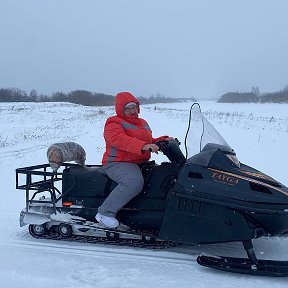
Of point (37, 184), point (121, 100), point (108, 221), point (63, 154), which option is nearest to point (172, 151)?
point (121, 100)

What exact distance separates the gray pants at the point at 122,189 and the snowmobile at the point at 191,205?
152mm

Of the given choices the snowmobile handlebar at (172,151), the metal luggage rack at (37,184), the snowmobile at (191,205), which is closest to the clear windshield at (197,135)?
the snowmobile at (191,205)

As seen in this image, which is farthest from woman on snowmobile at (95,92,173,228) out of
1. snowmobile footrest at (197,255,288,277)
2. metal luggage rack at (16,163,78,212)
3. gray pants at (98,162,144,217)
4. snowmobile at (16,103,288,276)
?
snowmobile footrest at (197,255,288,277)

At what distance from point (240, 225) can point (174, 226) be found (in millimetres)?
593

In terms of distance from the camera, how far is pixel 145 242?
4172 millimetres

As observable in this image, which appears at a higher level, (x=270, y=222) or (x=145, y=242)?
(x=270, y=222)

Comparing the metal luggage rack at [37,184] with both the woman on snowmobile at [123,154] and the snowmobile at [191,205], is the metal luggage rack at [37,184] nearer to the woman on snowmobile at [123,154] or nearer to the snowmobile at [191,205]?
the snowmobile at [191,205]

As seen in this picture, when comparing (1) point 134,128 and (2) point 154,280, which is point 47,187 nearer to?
(1) point 134,128

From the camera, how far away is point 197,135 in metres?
4.08

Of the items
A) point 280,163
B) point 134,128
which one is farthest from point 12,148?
point 134,128

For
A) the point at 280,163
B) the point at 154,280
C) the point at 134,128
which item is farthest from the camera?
the point at 280,163

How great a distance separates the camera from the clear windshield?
397 centimetres

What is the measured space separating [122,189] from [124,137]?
19.7 inches

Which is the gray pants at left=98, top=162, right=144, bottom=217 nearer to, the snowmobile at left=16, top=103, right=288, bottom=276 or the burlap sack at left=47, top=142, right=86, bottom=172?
the snowmobile at left=16, top=103, right=288, bottom=276
